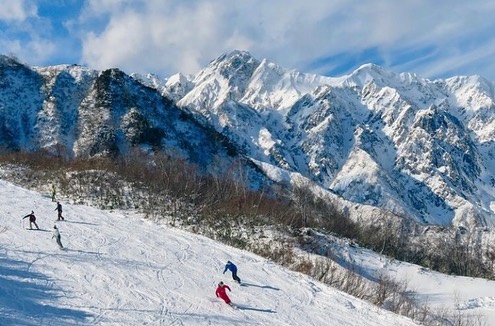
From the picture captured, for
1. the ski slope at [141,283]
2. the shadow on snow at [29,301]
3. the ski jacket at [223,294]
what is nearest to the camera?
the shadow on snow at [29,301]

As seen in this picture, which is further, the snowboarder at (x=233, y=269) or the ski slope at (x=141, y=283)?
the snowboarder at (x=233, y=269)

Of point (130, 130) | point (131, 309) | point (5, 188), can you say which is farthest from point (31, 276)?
point (130, 130)

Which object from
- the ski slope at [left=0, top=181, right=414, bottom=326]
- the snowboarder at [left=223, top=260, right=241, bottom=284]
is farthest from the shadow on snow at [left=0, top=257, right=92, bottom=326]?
the snowboarder at [left=223, top=260, right=241, bottom=284]

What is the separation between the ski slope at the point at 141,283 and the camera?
802 inches

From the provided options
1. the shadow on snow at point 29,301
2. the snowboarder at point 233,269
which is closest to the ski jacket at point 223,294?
the snowboarder at point 233,269

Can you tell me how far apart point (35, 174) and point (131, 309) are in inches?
1472

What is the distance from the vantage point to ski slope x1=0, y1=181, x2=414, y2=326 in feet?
66.8

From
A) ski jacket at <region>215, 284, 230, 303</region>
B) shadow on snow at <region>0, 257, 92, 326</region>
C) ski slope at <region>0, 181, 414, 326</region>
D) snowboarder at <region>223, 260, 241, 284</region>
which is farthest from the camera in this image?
snowboarder at <region>223, 260, 241, 284</region>

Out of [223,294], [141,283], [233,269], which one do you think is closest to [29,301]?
[141,283]

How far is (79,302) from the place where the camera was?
20.8 meters

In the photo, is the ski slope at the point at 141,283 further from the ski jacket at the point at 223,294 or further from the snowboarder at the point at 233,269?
the snowboarder at the point at 233,269

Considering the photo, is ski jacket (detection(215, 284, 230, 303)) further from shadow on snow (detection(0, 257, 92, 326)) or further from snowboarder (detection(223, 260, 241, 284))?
shadow on snow (detection(0, 257, 92, 326))

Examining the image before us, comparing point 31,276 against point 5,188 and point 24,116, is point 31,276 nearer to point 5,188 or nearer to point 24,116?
point 5,188

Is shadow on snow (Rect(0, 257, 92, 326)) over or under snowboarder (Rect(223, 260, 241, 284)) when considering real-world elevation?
under
